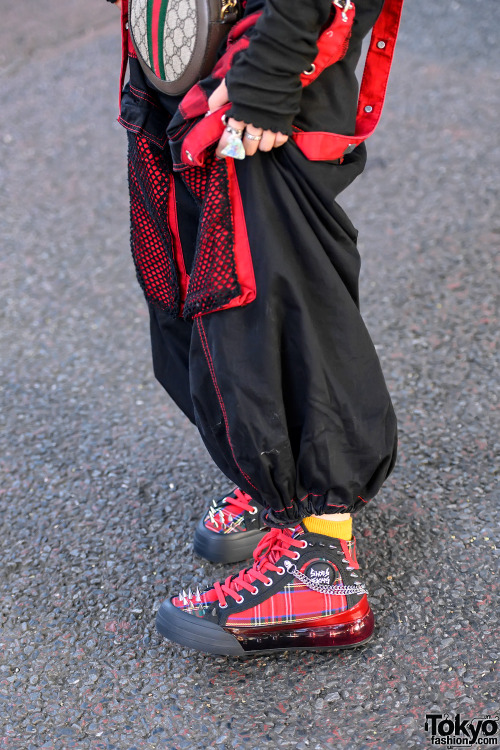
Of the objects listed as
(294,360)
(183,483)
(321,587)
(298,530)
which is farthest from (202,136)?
(183,483)

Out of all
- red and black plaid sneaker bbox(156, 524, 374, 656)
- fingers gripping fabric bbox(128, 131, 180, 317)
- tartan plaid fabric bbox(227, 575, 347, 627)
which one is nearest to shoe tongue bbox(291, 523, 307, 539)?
red and black plaid sneaker bbox(156, 524, 374, 656)

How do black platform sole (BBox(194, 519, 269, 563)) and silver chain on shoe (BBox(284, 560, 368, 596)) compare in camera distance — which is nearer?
silver chain on shoe (BBox(284, 560, 368, 596))

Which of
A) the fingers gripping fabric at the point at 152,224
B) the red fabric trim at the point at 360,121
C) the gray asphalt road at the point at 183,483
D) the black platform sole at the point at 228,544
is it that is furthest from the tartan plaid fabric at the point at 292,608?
the red fabric trim at the point at 360,121

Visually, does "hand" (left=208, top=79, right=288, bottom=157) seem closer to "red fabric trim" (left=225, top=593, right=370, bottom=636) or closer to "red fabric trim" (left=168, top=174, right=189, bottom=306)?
"red fabric trim" (left=168, top=174, right=189, bottom=306)

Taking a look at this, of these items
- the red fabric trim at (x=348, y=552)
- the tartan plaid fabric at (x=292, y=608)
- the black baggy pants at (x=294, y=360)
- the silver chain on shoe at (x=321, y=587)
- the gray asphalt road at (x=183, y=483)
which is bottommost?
the gray asphalt road at (x=183, y=483)

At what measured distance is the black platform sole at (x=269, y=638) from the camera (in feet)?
5.92

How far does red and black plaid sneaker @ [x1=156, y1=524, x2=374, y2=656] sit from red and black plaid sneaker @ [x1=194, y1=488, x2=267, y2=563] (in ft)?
0.87

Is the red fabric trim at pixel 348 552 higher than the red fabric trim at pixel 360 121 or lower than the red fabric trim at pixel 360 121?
lower

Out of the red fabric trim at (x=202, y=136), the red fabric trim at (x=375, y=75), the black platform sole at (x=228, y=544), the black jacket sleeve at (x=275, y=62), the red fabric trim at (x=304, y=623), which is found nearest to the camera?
the black jacket sleeve at (x=275, y=62)

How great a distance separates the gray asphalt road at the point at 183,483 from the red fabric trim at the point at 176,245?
→ 0.78m

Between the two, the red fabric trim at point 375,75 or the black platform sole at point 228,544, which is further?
the black platform sole at point 228,544

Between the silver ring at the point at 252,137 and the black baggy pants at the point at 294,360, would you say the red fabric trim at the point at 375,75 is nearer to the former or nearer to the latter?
the black baggy pants at the point at 294,360

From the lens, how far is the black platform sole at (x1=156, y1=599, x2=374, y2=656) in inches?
71.1

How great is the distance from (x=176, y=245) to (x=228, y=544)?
2.63 ft
